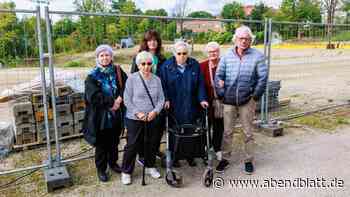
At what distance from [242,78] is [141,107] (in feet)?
4.28

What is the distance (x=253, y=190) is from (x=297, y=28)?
13.7 ft

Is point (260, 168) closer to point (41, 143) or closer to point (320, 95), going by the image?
point (41, 143)

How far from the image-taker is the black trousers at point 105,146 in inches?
155

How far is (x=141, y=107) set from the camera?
12.5 feet

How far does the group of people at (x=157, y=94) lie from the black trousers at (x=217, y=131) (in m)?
0.15

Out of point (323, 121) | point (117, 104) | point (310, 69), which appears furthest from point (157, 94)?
point (310, 69)

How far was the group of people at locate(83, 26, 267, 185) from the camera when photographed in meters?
3.81

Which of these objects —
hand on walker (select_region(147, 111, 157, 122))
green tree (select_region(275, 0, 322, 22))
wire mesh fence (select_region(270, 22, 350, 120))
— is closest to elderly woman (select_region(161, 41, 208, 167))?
hand on walker (select_region(147, 111, 157, 122))

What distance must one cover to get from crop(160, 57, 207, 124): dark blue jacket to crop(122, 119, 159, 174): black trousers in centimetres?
33

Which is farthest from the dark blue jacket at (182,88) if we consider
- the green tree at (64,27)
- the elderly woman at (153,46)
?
the green tree at (64,27)

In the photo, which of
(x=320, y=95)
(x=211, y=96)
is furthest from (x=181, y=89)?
(x=320, y=95)

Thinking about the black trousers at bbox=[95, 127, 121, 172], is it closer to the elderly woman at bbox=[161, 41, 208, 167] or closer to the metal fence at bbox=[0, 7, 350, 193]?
the metal fence at bbox=[0, 7, 350, 193]

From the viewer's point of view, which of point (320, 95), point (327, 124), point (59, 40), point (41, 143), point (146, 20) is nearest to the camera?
point (59, 40)

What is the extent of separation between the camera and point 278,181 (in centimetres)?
413
